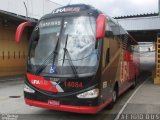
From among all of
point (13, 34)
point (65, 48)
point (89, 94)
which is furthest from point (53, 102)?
point (13, 34)

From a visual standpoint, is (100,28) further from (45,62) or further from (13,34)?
(13,34)

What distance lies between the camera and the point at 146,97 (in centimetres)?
1435

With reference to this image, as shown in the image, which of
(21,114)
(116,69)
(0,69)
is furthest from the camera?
(0,69)

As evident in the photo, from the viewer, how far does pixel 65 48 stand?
359 inches

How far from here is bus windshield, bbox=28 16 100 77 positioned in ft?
29.2

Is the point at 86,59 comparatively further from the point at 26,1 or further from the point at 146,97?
the point at 26,1

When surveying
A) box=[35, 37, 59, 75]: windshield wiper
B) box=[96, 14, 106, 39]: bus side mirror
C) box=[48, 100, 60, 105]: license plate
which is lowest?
box=[48, 100, 60, 105]: license plate

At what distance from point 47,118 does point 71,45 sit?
215 cm

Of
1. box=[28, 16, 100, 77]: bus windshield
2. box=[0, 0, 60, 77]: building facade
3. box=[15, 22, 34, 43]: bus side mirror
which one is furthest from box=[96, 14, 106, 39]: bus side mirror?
box=[0, 0, 60, 77]: building facade

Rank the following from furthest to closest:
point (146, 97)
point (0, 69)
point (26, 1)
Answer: point (26, 1)
point (0, 69)
point (146, 97)

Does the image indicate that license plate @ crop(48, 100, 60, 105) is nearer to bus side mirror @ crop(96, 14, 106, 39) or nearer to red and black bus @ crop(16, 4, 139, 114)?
red and black bus @ crop(16, 4, 139, 114)

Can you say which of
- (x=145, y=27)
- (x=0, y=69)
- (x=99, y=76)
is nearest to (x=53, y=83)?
(x=99, y=76)

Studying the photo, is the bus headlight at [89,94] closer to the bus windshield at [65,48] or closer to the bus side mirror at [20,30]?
the bus windshield at [65,48]

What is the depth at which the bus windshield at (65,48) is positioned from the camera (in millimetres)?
8914
